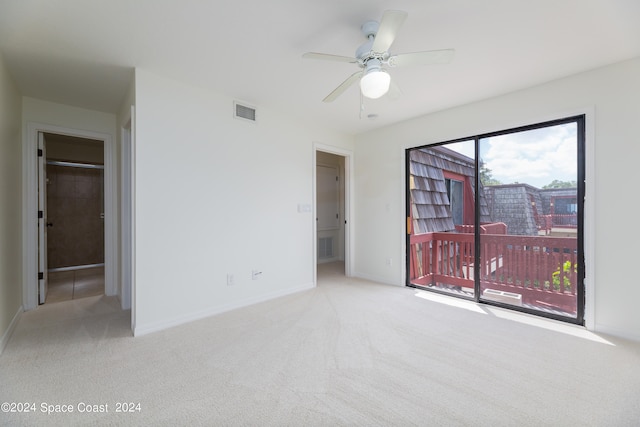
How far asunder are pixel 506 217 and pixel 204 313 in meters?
3.59

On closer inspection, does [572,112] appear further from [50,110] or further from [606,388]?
[50,110]

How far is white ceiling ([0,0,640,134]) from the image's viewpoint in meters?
1.77

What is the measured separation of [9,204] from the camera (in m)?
2.54

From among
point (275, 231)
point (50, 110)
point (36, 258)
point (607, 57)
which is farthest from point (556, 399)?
point (50, 110)

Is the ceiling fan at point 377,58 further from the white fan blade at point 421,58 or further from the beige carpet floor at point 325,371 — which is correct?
the beige carpet floor at point 325,371

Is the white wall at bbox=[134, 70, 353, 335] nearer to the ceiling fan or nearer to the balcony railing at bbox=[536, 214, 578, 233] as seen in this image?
the ceiling fan

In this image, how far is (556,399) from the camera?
1649mm

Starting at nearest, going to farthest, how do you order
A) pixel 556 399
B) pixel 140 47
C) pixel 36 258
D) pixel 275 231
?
1. pixel 556 399
2. pixel 140 47
3. pixel 36 258
4. pixel 275 231

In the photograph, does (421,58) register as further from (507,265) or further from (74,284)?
(74,284)

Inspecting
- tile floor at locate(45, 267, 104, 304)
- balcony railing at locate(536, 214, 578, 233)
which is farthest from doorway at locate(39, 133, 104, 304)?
balcony railing at locate(536, 214, 578, 233)

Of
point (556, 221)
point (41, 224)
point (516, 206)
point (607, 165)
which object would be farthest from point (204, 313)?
point (607, 165)

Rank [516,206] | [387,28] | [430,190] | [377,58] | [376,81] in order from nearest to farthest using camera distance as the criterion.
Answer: [387,28], [376,81], [377,58], [516,206], [430,190]

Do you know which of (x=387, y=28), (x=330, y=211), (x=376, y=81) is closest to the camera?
(x=387, y=28)

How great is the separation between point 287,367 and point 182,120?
2.52 metres
